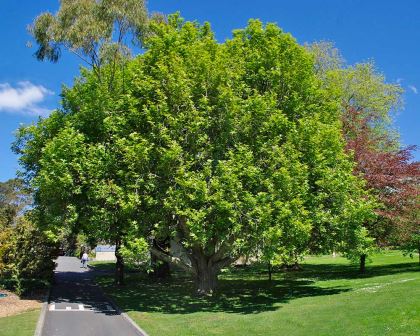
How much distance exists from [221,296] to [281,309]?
570 cm

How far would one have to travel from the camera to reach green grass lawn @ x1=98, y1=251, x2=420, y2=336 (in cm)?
1455

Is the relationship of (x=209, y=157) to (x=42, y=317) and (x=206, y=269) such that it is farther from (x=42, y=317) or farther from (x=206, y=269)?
(x=42, y=317)

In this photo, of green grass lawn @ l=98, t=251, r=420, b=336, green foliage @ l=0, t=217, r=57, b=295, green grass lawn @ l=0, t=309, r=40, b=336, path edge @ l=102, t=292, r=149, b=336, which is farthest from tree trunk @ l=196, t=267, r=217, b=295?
green grass lawn @ l=0, t=309, r=40, b=336

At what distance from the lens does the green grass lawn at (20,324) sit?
50.1ft

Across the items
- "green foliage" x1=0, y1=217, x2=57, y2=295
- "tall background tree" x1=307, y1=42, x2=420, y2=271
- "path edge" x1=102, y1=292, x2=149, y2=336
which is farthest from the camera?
"tall background tree" x1=307, y1=42, x2=420, y2=271

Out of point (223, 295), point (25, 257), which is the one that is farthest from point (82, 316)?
point (223, 295)

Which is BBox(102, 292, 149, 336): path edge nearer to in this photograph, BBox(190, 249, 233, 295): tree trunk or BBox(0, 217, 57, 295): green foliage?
BBox(0, 217, 57, 295): green foliage

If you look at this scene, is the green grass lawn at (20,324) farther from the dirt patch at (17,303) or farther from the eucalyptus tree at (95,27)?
the eucalyptus tree at (95,27)

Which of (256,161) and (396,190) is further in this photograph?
(396,190)

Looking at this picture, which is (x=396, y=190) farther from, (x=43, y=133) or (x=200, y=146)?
(x=43, y=133)

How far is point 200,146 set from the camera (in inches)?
870

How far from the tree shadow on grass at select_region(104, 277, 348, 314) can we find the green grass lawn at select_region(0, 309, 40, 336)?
14.6ft

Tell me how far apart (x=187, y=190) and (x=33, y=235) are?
35.3ft

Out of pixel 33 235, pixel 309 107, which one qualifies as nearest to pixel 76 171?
pixel 33 235
